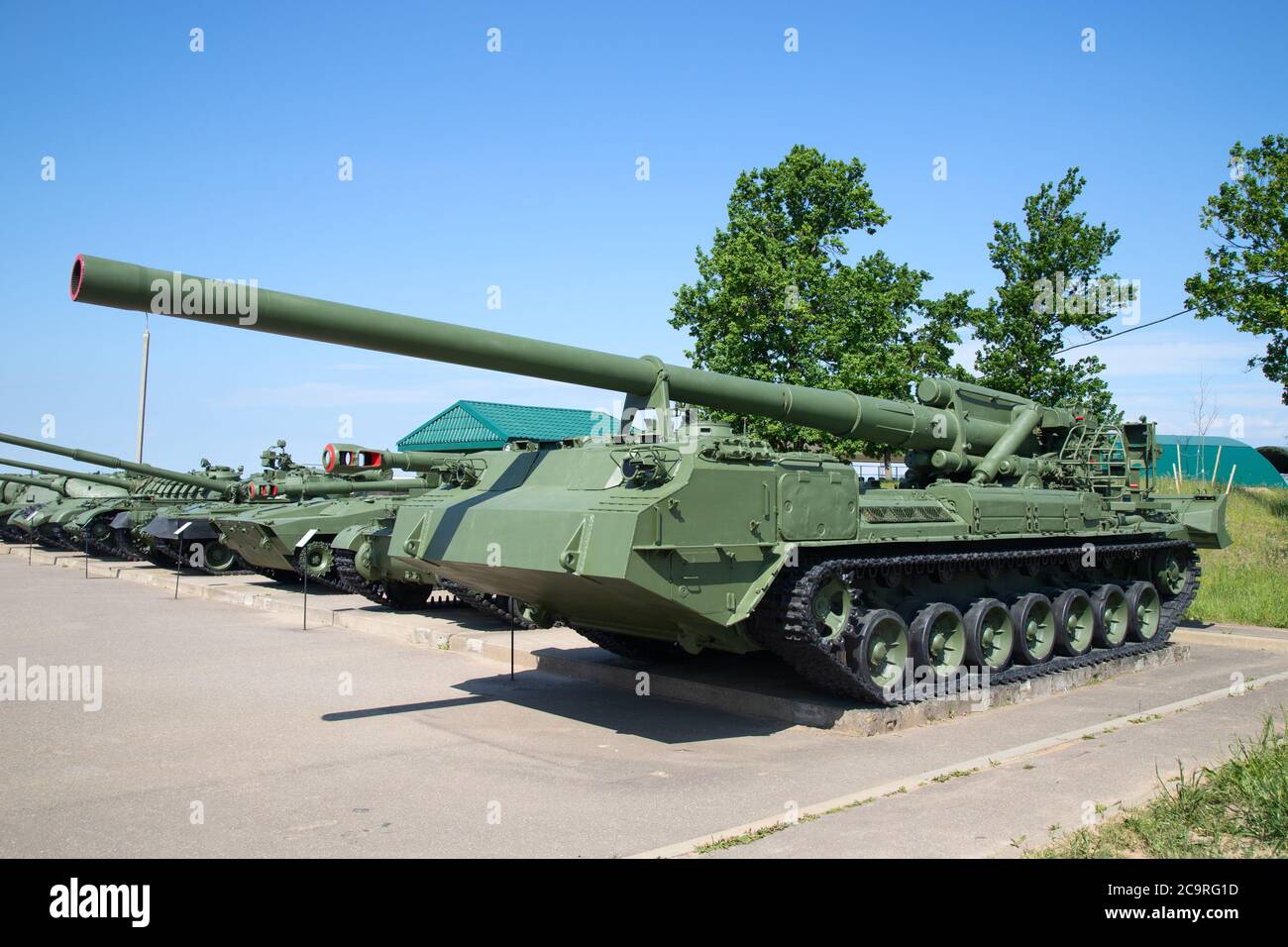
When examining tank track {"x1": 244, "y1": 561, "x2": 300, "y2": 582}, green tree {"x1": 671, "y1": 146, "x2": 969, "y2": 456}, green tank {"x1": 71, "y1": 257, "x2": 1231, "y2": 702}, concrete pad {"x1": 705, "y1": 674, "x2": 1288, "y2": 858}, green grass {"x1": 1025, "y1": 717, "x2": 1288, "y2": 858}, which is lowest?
tank track {"x1": 244, "y1": 561, "x2": 300, "y2": 582}

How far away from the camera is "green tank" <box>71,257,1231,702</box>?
7.44m

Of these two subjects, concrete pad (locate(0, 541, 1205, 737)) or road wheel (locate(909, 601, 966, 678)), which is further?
road wheel (locate(909, 601, 966, 678))

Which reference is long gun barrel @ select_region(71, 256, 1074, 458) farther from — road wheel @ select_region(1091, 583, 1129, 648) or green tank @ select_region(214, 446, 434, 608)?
green tank @ select_region(214, 446, 434, 608)

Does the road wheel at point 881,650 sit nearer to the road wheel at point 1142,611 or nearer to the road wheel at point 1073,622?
the road wheel at point 1073,622

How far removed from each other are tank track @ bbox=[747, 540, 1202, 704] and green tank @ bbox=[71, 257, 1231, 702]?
2 centimetres

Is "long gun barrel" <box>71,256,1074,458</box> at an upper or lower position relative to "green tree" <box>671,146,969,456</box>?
lower

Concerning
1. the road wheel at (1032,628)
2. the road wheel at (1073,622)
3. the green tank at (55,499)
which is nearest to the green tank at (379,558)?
the road wheel at (1032,628)

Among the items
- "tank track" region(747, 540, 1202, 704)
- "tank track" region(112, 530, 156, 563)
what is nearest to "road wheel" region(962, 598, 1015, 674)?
"tank track" region(747, 540, 1202, 704)

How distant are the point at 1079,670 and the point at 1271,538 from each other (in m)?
12.7

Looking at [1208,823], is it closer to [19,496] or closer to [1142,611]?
[1142,611]

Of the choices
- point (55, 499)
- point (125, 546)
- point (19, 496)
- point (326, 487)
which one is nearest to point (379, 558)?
point (326, 487)

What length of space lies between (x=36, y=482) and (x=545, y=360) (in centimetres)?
3578
